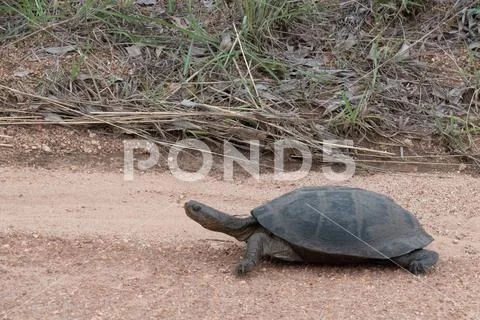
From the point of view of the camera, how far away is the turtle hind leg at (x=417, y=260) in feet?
13.4

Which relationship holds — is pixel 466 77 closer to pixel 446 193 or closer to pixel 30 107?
pixel 446 193

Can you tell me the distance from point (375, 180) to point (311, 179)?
505mm

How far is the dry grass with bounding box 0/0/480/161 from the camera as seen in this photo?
21.0 ft

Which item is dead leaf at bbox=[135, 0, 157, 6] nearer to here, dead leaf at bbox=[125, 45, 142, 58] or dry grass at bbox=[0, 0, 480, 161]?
dry grass at bbox=[0, 0, 480, 161]

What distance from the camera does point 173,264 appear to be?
4105 millimetres

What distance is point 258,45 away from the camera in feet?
23.9

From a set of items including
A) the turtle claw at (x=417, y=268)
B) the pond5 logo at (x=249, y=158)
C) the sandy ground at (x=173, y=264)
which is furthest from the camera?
the pond5 logo at (x=249, y=158)

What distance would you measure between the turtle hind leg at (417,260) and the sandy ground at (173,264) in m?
0.05

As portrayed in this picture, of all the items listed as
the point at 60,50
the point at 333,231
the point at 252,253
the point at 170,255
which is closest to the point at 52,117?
the point at 60,50

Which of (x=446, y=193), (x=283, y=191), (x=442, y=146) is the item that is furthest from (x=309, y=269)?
(x=442, y=146)

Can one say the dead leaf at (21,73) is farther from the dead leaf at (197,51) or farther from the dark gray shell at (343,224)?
the dark gray shell at (343,224)

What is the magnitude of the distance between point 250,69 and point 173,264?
3.24 m

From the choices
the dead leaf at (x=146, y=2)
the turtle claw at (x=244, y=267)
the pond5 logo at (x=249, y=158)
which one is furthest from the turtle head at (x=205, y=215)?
the dead leaf at (x=146, y=2)

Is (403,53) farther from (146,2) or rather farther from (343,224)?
(343,224)
